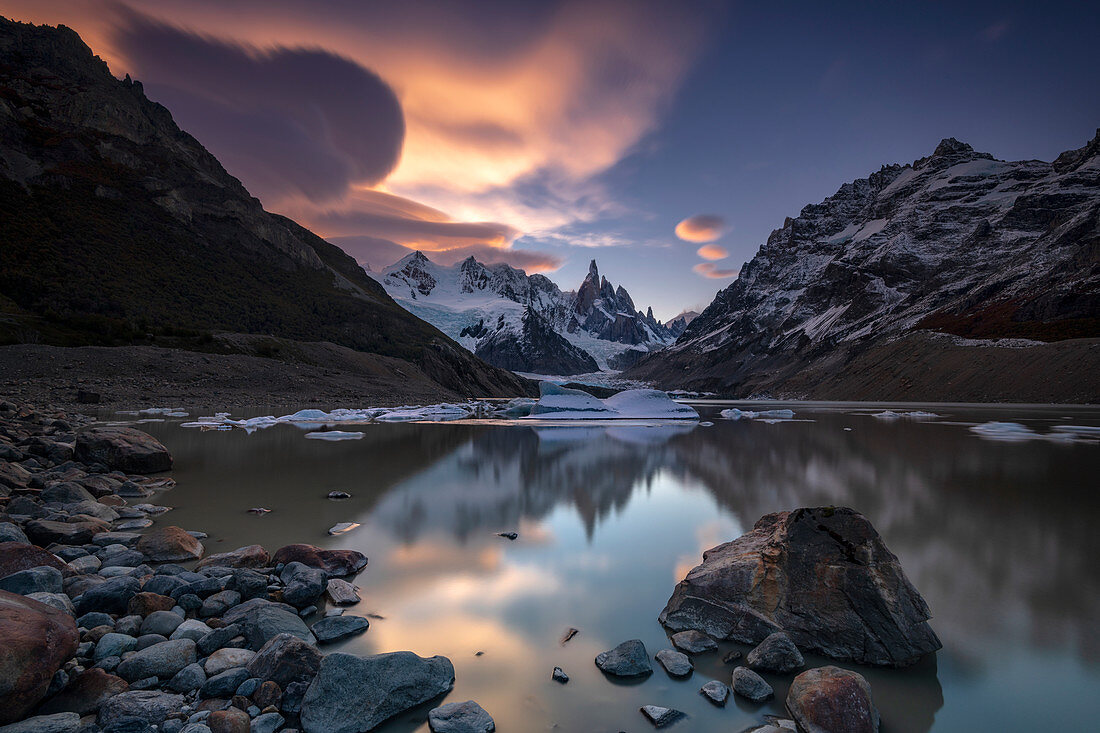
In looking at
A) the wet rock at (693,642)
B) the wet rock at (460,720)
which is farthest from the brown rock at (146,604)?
the wet rock at (693,642)

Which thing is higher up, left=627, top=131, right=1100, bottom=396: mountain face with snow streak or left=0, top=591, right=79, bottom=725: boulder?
left=627, top=131, right=1100, bottom=396: mountain face with snow streak

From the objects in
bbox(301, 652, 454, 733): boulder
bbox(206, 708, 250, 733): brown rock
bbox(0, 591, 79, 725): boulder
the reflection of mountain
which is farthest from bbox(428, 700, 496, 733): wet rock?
the reflection of mountain

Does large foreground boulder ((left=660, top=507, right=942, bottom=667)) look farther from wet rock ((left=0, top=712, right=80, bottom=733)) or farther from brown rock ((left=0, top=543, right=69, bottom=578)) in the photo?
brown rock ((left=0, top=543, right=69, bottom=578))

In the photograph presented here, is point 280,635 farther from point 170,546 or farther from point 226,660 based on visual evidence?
point 170,546

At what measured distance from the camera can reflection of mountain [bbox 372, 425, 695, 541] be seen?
9836 mm

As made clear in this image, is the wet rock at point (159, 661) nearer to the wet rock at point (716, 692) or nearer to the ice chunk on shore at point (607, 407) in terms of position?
the wet rock at point (716, 692)

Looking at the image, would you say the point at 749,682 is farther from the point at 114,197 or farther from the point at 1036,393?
the point at 114,197

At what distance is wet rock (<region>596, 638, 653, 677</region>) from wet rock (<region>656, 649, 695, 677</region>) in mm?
138

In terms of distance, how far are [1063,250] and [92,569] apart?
378 feet

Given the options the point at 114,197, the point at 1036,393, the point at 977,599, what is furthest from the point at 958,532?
the point at 114,197

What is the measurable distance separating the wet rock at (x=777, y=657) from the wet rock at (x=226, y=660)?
15.0 ft

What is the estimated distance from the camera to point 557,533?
8.98 metres

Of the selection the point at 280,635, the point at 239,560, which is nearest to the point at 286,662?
the point at 280,635

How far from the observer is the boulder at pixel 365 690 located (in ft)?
12.0
